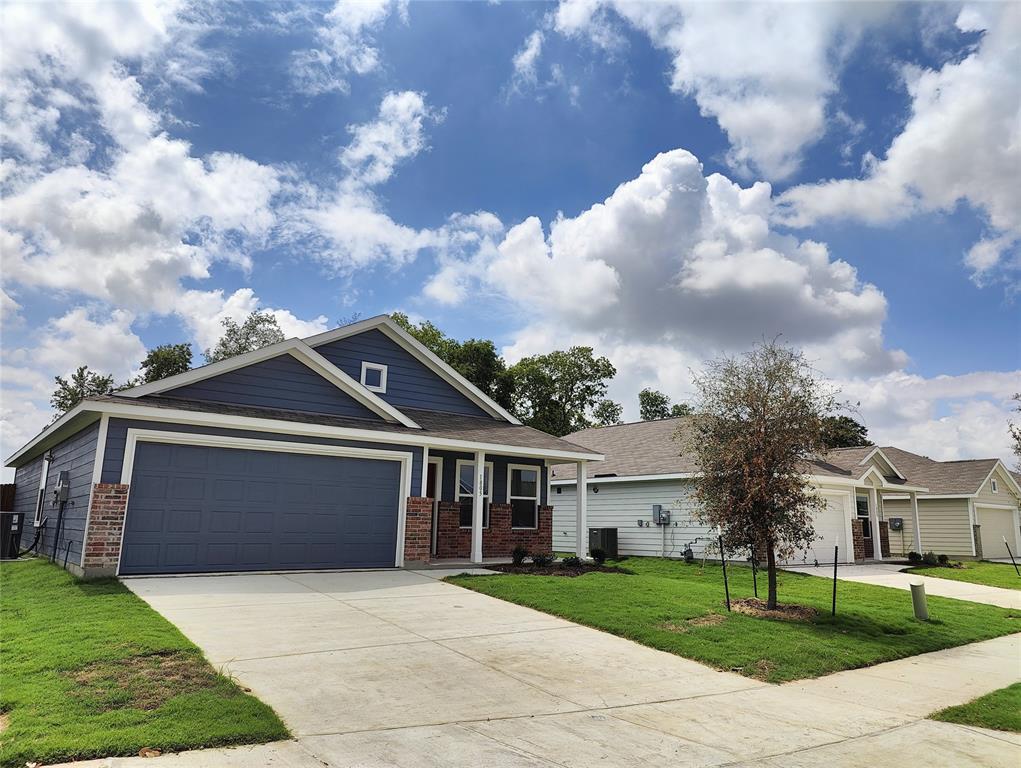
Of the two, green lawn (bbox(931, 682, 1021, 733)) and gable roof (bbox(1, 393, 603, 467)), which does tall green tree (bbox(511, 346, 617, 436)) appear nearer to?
gable roof (bbox(1, 393, 603, 467))

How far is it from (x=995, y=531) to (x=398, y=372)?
30.9 meters

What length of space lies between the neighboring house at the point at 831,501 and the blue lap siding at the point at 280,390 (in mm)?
8713

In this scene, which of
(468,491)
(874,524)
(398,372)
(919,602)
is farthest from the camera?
(874,524)

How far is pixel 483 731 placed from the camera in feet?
17.1

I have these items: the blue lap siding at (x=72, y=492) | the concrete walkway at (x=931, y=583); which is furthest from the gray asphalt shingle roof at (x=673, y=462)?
the blue lap siding at (x=72, y=492)

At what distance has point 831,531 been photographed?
2270 centimetres

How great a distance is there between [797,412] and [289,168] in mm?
13170

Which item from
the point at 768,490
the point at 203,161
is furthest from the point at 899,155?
the point at 203,161

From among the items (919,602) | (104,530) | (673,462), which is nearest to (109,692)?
(104,530)

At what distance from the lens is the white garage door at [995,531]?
3103 centimetres

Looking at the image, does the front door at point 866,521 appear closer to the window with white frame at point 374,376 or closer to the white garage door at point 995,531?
the white garage door at point 995,531

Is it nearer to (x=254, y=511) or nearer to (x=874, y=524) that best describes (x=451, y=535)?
(x=254, y=511)

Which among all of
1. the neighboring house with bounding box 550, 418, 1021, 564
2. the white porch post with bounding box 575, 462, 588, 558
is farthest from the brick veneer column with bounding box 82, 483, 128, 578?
the neighboring house with bounding box 550, 418, 1021, 564

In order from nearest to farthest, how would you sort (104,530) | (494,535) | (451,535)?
(104,530), (451,535), (494,535)
